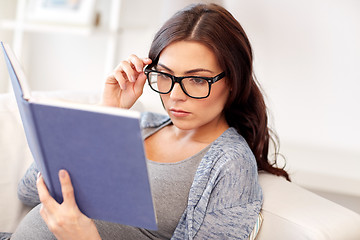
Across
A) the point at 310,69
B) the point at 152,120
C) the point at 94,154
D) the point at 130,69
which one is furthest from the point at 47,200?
the point at 310,69

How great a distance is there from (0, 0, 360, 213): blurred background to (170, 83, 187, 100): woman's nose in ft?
4.11

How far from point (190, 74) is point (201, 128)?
0.22 m

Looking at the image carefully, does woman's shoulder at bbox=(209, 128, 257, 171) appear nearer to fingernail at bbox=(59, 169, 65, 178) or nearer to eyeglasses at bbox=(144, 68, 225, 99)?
eyeglasses at bbox=(144, 68, 225, 99)

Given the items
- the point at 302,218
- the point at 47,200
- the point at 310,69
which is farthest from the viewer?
the point at 310,69

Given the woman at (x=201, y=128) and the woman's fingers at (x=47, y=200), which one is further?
the woman at (x=201, y=128)

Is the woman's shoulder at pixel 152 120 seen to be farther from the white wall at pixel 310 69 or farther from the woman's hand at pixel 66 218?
the white wall at pixel 310 69

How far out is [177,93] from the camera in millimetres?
1299

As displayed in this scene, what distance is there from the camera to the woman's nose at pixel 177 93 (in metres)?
1.29

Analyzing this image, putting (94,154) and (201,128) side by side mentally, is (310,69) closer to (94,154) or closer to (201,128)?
(201,128)

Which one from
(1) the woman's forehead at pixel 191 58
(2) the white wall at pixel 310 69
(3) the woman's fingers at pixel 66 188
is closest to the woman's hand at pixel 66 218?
(3) the woman's fingers at pixel 66 188

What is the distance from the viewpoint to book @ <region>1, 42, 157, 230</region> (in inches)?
33.8

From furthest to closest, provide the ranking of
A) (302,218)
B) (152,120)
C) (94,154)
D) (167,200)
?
(152,120)
(167,200)
(302,218)
(94,154)

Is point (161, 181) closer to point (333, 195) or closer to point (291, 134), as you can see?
point (333, 195)

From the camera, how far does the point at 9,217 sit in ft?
5.15
